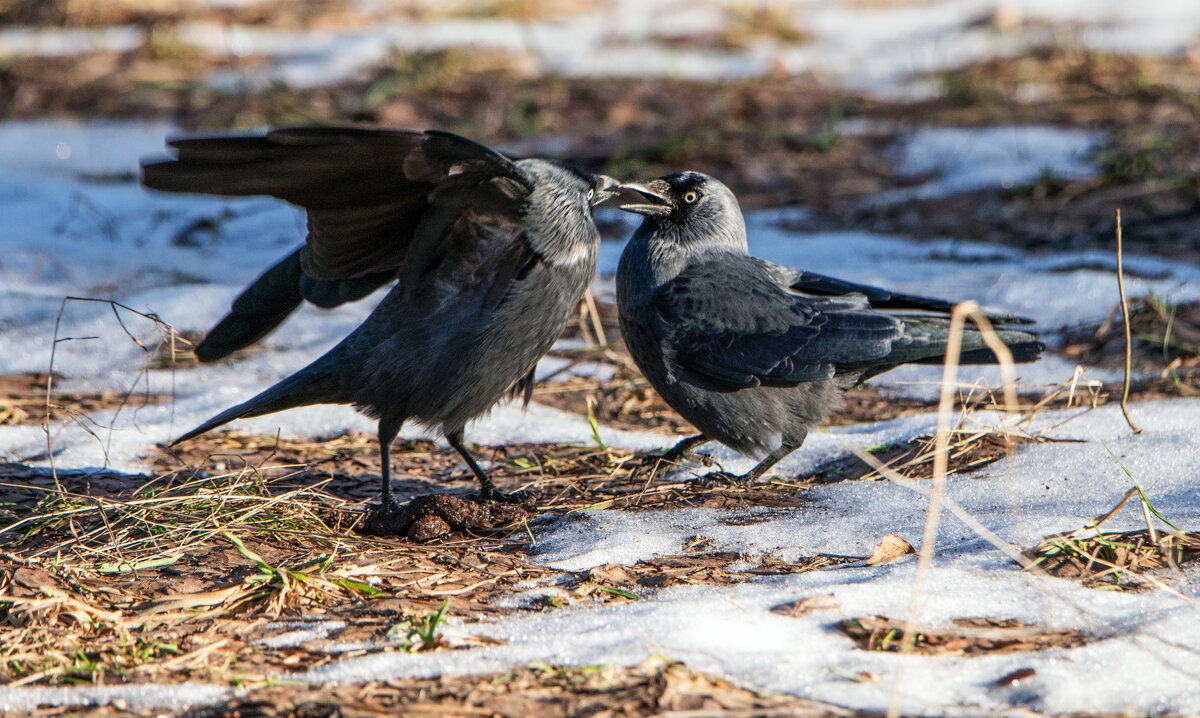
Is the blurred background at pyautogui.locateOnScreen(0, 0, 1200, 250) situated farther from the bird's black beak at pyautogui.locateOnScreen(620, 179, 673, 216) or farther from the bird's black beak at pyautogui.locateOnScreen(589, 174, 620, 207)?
the bird's black beak at pyautogui.locateOnScreen(589, 174, 620, 207)

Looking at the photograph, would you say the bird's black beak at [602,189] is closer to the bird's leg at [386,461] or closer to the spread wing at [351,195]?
the spread wing at [351,195]

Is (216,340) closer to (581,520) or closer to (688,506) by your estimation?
(581,520)

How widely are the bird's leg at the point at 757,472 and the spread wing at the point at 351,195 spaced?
998 millimetres

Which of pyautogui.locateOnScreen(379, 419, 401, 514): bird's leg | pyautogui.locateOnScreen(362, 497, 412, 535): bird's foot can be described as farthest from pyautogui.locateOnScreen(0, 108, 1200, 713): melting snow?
pyautogui.locateOnScreen(379, 419, 401, 514): bird's leg

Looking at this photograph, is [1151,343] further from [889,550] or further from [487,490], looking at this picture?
[487,490]

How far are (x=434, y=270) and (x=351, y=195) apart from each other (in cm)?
37

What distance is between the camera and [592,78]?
34.0 feet

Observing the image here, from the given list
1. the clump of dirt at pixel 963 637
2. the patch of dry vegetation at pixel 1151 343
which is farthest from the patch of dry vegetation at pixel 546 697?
the patch of dry vegetation at pixel 1151 343

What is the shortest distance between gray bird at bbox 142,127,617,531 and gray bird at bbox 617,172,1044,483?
0.47 m

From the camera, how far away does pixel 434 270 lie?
11.5 feet

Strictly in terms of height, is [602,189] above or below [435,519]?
above

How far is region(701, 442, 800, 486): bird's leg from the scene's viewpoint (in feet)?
12.4

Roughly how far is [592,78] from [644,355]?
6.94m

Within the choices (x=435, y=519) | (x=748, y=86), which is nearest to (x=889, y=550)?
(x=435, y=519)
